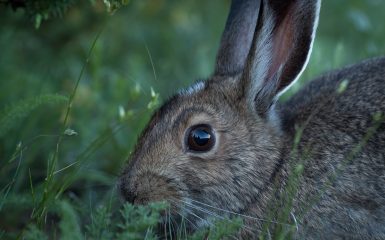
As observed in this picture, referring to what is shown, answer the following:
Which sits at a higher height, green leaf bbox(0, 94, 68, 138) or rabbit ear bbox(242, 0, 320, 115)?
rabbit ear bbox(242, 0, 320, 115)

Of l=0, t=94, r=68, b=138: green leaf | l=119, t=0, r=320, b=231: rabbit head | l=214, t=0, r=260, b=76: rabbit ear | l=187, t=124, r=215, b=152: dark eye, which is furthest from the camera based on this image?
l=214, t=0, r=260, b=76: rabbit ear

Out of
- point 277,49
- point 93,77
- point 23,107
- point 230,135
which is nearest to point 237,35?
point 277,49

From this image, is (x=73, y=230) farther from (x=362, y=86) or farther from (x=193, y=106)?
(x=362, y=86)

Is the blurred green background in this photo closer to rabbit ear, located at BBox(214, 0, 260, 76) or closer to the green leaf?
the green leaf

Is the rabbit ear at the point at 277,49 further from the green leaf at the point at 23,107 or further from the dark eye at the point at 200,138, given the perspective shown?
the green leaf at the point at 23,107

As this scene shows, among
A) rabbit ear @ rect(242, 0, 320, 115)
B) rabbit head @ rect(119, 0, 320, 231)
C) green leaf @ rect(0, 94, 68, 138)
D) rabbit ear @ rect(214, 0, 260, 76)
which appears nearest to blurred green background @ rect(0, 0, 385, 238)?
green leaf @ rect(0, 94, 68, 138)

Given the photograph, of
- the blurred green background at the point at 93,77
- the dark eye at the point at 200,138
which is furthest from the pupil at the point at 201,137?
the blurred green background at the point at 93,77

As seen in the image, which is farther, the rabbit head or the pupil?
the pupil
